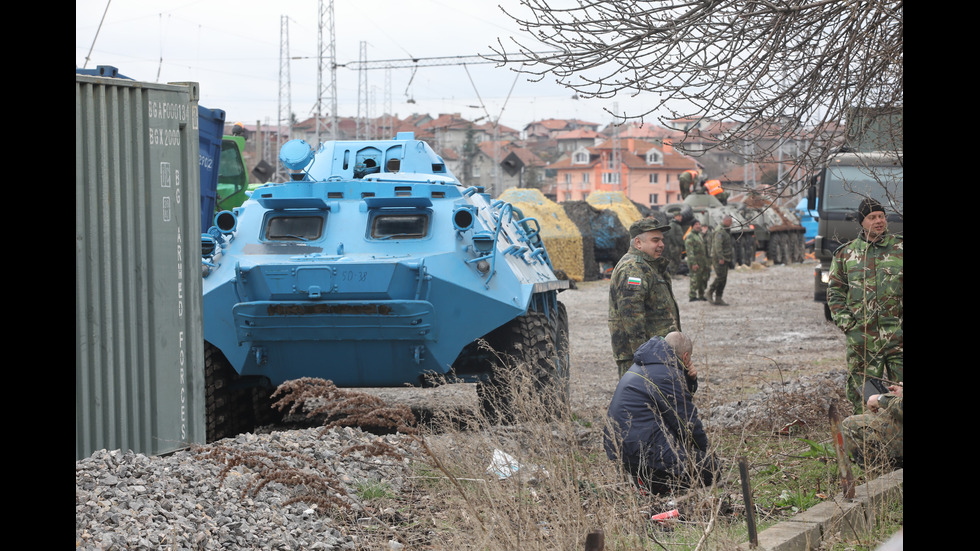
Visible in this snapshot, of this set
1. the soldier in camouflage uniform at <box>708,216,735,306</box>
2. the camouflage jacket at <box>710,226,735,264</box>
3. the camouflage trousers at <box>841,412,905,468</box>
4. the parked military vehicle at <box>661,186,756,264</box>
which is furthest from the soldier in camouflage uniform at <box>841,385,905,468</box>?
the parked military vehicle at <box>661,186,756,264</box>

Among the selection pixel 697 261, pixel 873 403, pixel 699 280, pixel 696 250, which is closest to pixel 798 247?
pixel 699 280

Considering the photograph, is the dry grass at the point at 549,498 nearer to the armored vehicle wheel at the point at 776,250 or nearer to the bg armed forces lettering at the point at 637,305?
the bg armed forces lettering at the point at 637,305

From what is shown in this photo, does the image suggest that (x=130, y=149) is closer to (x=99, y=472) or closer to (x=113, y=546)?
(x=99, y=472)

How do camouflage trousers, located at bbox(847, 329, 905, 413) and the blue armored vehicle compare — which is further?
the blue armored vehicle

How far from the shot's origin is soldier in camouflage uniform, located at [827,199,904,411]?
265 inches

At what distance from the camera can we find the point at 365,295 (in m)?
8.05

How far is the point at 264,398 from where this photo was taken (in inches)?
373

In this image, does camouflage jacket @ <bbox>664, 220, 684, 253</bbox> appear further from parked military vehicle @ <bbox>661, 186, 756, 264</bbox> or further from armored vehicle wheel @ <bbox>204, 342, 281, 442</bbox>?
armored vehicle wheel @ <bbox>204, 342, 281, 442</bbox>

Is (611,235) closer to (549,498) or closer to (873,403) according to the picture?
(873,403)

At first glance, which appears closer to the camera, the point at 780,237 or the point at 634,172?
the point at 780,237

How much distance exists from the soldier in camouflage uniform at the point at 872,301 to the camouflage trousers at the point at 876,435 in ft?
3.09

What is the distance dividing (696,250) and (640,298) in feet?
39.5

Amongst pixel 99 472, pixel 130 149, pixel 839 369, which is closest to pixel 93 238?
pixel 130 149
